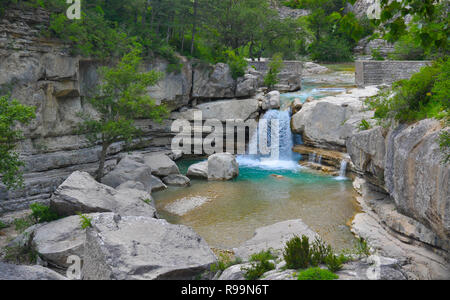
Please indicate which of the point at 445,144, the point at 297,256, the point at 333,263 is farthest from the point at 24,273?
the point at 445,144

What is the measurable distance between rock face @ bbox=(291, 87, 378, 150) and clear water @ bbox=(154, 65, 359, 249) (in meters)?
1.63

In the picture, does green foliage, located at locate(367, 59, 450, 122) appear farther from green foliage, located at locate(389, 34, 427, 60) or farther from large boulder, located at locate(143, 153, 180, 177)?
green foliage, located at locate(389, 34, 427, 60)

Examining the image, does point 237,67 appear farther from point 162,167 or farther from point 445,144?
point 445,144

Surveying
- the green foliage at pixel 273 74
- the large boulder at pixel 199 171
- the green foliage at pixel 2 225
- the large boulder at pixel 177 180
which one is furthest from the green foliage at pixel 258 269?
the green foliage at pixel 273 74

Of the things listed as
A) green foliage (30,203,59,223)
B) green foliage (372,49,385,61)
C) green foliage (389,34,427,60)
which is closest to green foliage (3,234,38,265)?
green foliage (30,203,59,223)

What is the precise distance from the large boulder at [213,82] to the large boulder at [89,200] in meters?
13.4

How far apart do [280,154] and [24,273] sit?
58.1ft

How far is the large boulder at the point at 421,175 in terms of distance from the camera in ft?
26.3

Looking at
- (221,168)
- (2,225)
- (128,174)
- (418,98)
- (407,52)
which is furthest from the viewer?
(407,52)

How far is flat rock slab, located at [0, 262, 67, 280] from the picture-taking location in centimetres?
663

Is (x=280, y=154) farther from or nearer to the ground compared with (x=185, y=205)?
farther from the ground

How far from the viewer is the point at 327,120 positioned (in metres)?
21.8

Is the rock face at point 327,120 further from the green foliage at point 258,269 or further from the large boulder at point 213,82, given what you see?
the green foliage at point 258,269
